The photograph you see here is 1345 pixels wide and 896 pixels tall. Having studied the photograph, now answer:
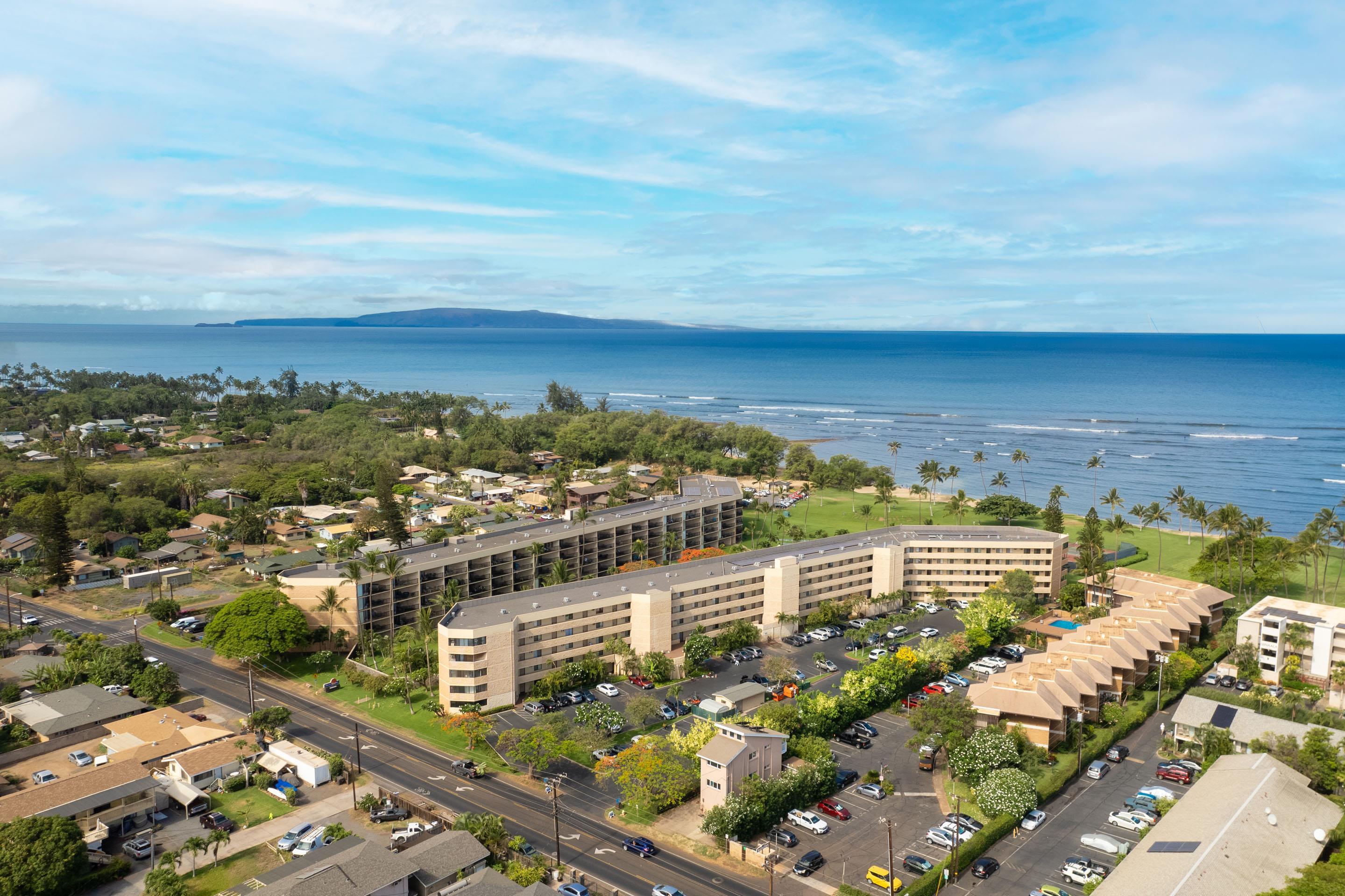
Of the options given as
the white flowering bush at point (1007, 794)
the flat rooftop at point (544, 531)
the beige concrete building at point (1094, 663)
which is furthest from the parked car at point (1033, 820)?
the flat rooftop at point (544, 531)

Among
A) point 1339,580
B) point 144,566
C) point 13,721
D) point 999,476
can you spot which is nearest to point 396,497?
point 144,566

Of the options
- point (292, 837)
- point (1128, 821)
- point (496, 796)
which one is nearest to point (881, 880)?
point (1128, 821)

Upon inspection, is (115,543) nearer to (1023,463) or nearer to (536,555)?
(536,555)

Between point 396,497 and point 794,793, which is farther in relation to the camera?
point 396,497

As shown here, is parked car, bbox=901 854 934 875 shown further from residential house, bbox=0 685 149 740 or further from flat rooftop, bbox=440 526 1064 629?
residential house, bbox=0 685 149 740

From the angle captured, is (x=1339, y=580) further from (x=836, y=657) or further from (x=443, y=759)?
(x=443, y=759)
